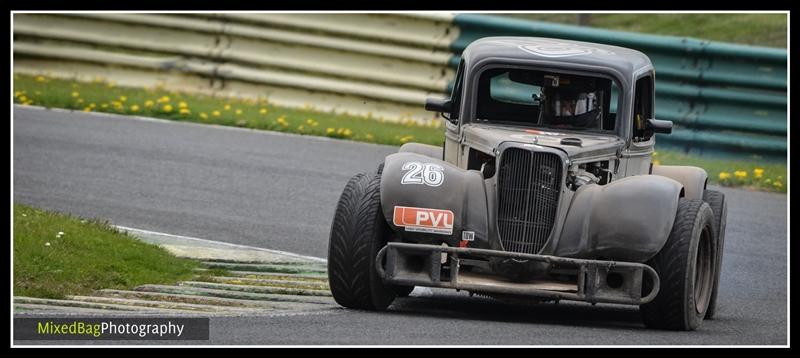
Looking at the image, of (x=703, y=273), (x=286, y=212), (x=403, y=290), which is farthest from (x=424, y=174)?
(x=286, y=212)

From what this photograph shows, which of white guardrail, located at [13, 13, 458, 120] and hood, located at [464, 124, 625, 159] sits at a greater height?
white guardrail, located at [13, 13, 458, 120]

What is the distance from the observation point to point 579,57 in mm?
9922

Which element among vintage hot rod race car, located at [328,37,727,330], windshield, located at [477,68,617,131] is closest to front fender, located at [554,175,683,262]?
vintage hot rod race car, located at [328,37,727,330]

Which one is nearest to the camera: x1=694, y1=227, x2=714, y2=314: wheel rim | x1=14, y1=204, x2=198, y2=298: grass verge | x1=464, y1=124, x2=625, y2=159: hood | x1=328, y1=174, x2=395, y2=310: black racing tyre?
x1=328, y1=174, x2=395, y2=310: black racing tyre

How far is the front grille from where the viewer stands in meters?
8.95

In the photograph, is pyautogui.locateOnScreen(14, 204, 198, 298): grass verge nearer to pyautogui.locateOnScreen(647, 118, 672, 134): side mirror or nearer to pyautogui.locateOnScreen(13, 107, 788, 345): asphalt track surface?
pyautogui.locateOnScreen(13, 107, 788, 345): asphalt track surface

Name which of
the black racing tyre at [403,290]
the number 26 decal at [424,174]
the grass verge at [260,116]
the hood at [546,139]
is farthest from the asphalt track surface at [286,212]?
the hood at [546,139]

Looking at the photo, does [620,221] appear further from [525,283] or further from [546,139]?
[546,139]

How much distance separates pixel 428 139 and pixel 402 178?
285 inches

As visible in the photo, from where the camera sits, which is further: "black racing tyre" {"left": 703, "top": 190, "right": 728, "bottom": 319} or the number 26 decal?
"black racing tyre" {"left": 703, "top": 190, "right": 728, "bottom": 319}

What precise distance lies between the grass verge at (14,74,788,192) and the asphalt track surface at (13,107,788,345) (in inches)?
13.2

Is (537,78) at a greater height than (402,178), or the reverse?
(537,78)

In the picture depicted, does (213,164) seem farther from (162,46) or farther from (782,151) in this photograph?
(782,151)
